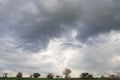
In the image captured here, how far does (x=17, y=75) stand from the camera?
93562 mm

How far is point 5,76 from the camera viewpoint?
9125cm

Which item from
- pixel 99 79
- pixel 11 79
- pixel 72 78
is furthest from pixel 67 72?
pixel 11 79

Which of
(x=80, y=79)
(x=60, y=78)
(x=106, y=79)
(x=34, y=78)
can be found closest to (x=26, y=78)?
(x=34, y=78)

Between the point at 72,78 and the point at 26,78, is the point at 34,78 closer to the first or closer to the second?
the point at 26,78

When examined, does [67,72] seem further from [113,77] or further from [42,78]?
[113,77]

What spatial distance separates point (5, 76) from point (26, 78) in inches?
233

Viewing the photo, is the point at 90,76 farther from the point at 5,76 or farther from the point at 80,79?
the point at 5,76

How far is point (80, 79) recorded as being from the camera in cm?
9056

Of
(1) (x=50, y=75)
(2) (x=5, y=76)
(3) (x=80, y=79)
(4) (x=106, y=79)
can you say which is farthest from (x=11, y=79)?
(4) (x=106, y=79)

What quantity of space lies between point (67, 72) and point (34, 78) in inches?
368

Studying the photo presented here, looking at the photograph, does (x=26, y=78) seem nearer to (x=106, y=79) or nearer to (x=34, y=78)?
(x=34, y=78)

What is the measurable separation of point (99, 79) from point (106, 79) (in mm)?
1985

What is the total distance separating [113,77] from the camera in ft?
293

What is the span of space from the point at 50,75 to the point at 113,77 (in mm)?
17704
